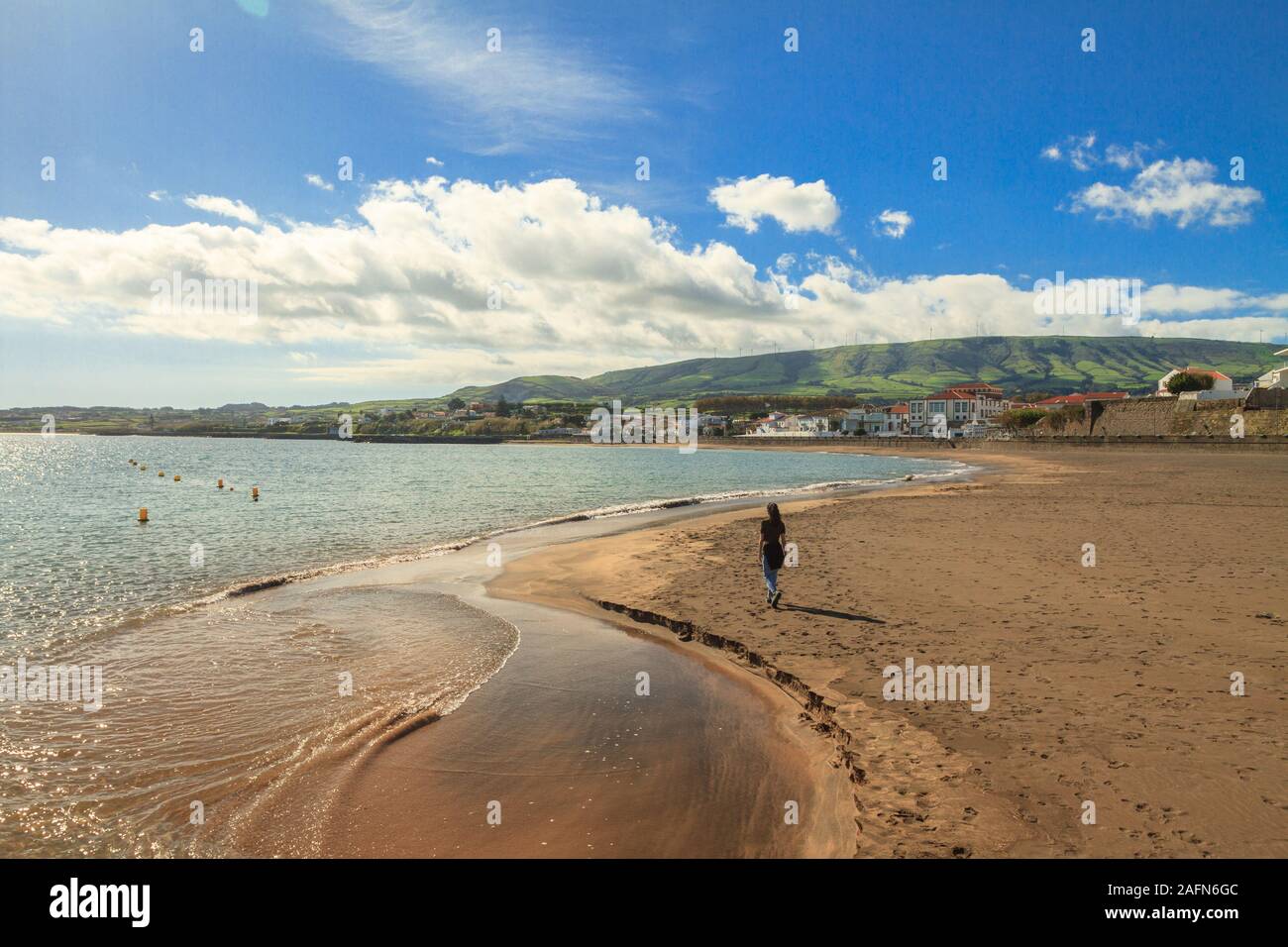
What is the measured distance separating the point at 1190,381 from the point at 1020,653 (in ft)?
401

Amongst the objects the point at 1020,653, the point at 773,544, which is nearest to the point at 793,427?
the point at 773,544

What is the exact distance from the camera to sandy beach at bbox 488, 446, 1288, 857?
5.82 m

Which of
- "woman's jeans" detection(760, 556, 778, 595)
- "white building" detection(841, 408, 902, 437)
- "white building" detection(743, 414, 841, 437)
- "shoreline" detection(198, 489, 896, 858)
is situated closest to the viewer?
"shoreline" detection(198, 489, 896, 858)

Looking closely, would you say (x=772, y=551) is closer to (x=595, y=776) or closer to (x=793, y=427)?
(x=595, y=776)

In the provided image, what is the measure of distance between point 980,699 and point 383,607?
13034 mm

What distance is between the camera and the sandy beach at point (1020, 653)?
5820 millimetres

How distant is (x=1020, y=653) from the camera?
403 inches

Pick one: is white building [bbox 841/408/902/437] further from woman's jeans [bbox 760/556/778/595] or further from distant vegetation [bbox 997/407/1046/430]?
woman's jeans [bbox 760/556/778/595]

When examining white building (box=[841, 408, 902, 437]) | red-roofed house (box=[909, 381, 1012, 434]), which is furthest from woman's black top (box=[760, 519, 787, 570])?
white building (box=[841, 408, 902, 437])

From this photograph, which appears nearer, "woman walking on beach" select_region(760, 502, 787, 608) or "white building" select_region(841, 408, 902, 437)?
"woman walking on beach" select_region(760, 502, 787, 608)

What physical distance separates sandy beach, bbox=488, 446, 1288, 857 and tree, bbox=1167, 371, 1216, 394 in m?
100.0

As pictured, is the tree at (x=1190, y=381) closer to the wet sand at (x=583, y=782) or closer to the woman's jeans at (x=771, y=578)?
the woman's jeans at (x=771, y=578)

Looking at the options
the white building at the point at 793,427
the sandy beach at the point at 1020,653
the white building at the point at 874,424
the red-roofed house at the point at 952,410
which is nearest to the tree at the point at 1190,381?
the red-roofed house at the point at 952,410
